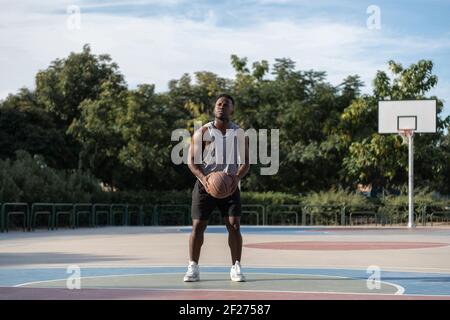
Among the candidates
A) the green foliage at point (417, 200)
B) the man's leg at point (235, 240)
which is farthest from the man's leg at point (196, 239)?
the green foliage at point (417, 200)

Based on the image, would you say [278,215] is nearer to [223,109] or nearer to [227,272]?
[227,272]

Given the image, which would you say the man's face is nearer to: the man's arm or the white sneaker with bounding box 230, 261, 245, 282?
the man's arm

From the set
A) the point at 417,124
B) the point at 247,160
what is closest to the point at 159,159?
the point at 417,124

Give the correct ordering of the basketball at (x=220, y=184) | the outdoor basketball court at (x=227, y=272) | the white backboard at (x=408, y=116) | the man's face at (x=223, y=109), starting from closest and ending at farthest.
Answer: the outdoor basketball court at (x=227, y=272) → the basketball at (x=220, y=184) → the man's face at (x=223, y=109) → the white backboard at (x=408, y=116)

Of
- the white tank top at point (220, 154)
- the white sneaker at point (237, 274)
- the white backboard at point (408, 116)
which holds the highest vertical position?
the white backboard at point (408, 116)

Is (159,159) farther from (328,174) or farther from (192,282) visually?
(192,282)

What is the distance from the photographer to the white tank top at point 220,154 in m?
10.0

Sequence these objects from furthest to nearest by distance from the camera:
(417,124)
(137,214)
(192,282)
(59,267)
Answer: (137,214), (417,124), (59,267), (192,282)

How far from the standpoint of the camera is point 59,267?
1265 cm

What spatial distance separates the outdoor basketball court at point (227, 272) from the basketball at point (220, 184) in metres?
0.99

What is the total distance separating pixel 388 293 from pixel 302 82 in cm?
3226

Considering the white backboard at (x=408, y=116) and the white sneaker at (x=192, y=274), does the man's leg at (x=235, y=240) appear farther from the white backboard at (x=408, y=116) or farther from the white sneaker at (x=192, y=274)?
the white backboard at (x=408, y=116)

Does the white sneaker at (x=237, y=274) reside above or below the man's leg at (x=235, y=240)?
below

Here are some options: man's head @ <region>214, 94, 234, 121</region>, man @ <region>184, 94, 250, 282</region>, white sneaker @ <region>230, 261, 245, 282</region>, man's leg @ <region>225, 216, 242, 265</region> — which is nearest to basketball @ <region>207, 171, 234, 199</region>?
man @ <region>184, 94, 250, 282</region>
